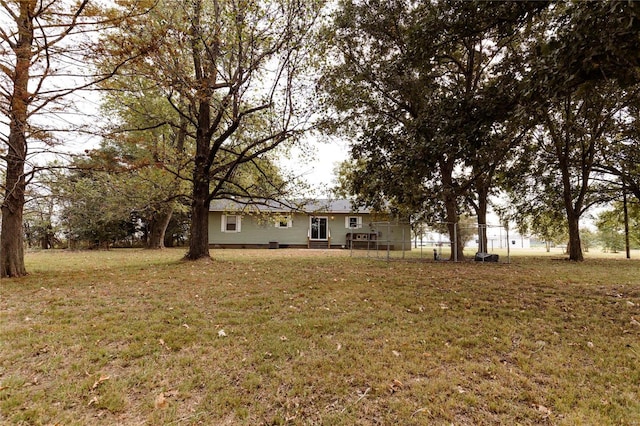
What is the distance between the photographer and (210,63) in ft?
29.9

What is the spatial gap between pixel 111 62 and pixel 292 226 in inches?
620

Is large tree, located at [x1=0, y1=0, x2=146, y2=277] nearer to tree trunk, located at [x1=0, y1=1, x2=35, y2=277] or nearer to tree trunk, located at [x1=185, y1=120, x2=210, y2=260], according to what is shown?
tree trunk, located at [x1=0, y1=1, x2=35, y2=277]

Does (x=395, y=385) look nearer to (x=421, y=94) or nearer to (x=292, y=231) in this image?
(x=421, y=94)

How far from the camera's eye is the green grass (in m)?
2.48

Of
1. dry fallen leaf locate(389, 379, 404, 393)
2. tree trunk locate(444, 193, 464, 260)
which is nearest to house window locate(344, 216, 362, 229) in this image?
tree trunk locate(444, 193, 464, 260)

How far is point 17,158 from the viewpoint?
687 centimetres

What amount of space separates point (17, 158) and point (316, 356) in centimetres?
816

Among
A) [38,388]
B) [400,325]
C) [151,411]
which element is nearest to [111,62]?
[38,388]

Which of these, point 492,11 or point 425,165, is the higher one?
point 492,11

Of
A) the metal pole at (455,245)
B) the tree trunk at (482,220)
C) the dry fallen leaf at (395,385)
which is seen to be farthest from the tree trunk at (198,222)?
the tree trunk at (482,220)

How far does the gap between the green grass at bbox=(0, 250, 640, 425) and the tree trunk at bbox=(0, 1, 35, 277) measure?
6.62 feet

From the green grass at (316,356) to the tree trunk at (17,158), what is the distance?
2.02m

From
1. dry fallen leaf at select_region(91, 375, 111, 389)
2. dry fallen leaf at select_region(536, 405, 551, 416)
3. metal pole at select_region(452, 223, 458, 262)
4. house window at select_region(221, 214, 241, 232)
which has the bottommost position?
dry fallen leaf at select_region(536, 405, 551, 416)

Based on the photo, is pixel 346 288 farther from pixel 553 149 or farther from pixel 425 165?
pixel 553 149
